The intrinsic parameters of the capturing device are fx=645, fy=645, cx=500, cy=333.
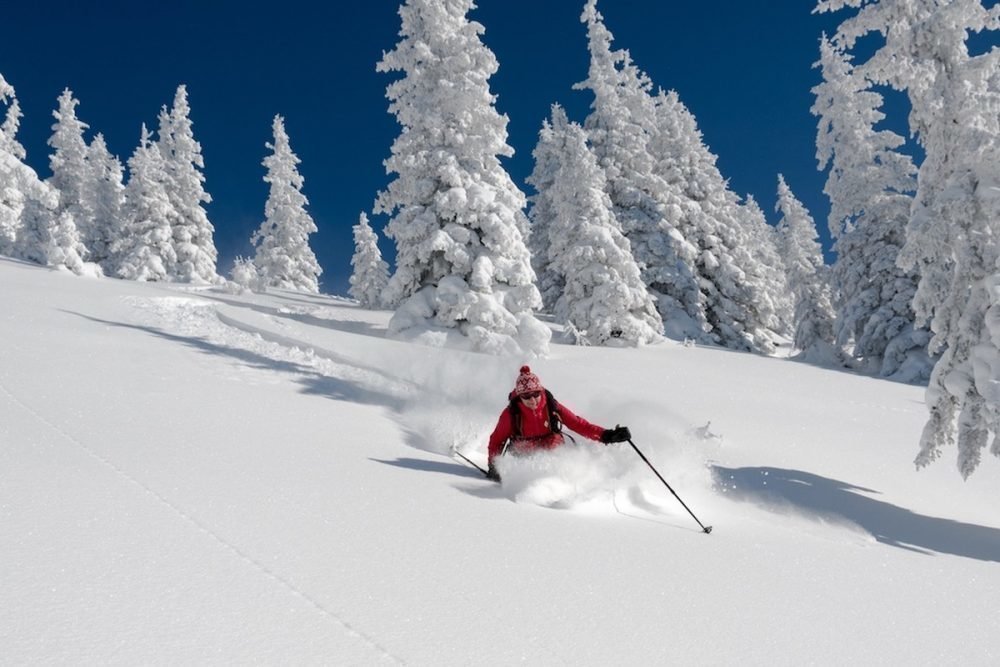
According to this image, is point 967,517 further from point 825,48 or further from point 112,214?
point 112,214

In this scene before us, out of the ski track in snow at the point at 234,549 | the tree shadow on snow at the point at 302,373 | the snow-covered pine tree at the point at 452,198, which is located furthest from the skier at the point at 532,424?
→ the snow-covered pine tree at the point at 452,198

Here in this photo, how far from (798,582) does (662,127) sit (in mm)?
34487

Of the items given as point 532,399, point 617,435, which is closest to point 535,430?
point 532,399

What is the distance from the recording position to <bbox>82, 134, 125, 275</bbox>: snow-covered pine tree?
156ft

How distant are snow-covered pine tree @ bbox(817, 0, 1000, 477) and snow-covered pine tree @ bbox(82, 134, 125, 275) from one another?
49.5 m

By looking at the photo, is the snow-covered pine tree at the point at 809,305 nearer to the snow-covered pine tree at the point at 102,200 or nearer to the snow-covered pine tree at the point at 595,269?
the snow-covered pine tree at the point at 595,269

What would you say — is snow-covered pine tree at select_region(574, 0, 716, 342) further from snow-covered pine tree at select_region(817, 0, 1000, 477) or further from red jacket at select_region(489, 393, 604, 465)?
red jacket at select_region(489, 393, 604, 465)

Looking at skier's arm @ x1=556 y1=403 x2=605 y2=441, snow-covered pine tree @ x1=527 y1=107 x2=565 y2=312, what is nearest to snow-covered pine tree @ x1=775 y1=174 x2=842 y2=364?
snow-covered pine tree @ x1=527 y1=107 x2=565 y2=312

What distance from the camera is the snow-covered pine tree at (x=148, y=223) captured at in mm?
40625

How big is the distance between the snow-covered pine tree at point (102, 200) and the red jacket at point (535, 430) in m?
48.6

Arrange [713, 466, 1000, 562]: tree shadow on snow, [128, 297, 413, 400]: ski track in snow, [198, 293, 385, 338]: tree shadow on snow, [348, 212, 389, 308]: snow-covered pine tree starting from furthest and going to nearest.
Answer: [348, 212, 389, 308]: snow-covered pine tree < [198, 293, 385, 338]: tree shadow on snow < [128, 297, 413, 400]: ski track in snow < [713, 466, 1000, 562]: tree shadow on snow

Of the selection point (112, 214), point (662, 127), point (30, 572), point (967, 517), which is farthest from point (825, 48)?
point (112, 214)

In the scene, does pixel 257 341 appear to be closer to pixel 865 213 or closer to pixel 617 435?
pixel 617 435

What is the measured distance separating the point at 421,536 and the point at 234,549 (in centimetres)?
125
